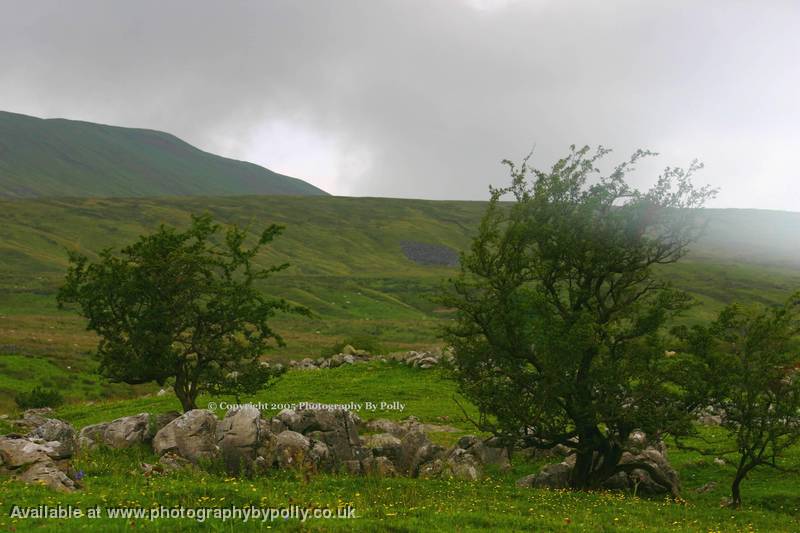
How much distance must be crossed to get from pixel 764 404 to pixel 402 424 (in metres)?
18.8

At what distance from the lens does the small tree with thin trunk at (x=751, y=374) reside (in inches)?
891

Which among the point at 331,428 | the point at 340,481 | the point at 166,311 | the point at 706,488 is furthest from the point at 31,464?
the point at 706,488

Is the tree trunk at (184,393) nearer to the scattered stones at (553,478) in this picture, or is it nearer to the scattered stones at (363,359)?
the scattered stones at (553,478)

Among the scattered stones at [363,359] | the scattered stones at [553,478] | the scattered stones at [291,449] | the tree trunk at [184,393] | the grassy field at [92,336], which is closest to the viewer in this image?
the scattered stones at [291,449]

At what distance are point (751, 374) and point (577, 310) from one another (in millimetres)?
6437

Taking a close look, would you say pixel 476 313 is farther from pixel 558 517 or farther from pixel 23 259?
pixel 23 259

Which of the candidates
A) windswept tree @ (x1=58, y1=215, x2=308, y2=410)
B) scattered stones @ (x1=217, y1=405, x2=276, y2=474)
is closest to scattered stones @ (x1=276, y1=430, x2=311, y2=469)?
scattered stones @ (x1=217, y1=405, x2=276, y2=474)

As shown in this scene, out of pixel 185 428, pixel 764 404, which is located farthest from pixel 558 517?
pixel 185 428

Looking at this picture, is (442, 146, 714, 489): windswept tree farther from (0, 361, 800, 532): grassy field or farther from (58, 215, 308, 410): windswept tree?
(58, 215, 308, 410): windswept tree

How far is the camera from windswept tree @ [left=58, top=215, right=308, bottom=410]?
31.3 m

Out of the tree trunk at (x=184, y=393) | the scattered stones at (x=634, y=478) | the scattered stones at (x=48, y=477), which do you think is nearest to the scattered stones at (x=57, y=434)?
the scattered stones at (x=48, y=477)

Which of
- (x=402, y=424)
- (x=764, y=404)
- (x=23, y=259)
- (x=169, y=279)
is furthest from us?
(x=23, y=259)

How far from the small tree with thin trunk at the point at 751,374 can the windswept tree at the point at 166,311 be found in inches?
802

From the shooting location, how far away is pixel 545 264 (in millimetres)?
23438
